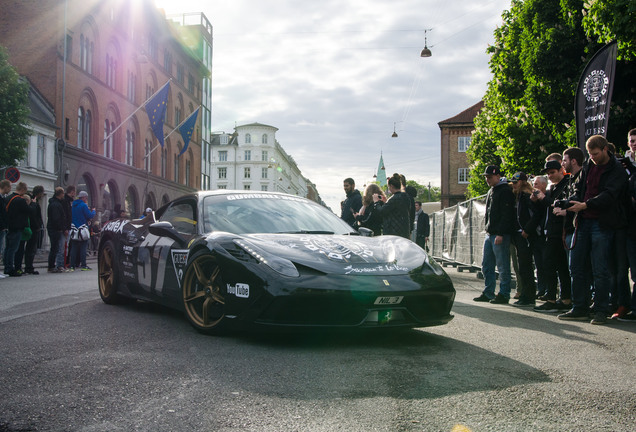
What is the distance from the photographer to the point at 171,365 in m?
3.64

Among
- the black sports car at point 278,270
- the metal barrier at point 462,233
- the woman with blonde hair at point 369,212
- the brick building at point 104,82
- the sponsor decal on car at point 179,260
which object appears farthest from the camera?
the brick building at point 104,82

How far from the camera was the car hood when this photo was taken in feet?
14.3

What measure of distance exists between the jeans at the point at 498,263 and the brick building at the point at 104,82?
17722mm

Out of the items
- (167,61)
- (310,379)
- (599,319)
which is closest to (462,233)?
(599,319)

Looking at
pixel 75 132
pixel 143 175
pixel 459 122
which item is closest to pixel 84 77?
pixel 75 132

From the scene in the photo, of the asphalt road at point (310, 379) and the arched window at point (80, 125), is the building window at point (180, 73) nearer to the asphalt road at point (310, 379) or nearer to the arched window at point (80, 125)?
the arched window at point (80, 125)

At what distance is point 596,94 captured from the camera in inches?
382

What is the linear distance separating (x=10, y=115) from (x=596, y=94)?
20982 millimetres

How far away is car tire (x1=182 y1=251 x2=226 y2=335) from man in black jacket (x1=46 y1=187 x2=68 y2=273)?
9075 mm

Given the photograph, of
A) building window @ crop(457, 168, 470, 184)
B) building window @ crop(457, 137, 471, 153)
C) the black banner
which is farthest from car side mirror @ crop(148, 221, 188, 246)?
building window @ crop(457, 137, 471, 153)

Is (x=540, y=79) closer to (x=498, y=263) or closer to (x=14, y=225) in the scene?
(x=498, y=263)

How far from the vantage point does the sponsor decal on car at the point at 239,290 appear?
4.28 metres

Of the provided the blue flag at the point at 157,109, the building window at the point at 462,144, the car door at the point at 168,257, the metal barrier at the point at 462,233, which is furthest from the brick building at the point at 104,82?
the building window at the point at 462,144

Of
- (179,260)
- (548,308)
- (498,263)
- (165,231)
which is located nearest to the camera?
(179,260)
